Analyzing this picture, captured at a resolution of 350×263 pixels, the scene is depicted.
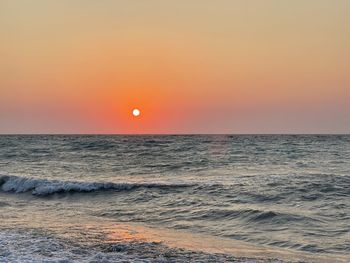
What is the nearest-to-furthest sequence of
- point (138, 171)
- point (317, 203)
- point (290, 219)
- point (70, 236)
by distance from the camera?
point (70, 236) → point (290, 219) → point (317, 203) → point (138, 171)

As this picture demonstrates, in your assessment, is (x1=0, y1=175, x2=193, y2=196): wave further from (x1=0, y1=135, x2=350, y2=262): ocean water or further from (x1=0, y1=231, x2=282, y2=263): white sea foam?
(x1=0, y1=231, x2=282, y2=263): white sea foam

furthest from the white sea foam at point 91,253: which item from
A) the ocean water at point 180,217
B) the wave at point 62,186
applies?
the wave at point 62,186

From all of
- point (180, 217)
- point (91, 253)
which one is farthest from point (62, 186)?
point (91, 253)

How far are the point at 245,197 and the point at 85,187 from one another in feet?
31.2

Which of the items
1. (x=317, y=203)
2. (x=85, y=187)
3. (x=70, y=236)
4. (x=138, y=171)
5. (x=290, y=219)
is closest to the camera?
(x=70, y=236)

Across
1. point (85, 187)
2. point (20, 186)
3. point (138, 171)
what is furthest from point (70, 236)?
point (138, 171)

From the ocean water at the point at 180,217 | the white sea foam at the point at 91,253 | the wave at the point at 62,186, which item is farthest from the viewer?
the wave at the point at 62,186

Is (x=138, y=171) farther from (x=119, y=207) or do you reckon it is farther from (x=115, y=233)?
(x=115, y=233)

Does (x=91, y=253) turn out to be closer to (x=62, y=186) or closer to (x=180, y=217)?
(x=180, y=217)

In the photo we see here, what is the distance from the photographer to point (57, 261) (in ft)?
32.6

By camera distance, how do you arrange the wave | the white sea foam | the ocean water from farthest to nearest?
the wave < the ocean water < the white sea foam

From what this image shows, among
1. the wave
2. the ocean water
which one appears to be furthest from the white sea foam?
the wave

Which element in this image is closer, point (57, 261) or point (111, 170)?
point (57, 261)

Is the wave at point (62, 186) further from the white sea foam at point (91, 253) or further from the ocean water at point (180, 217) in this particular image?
the white sea foam at point (91, 253)
